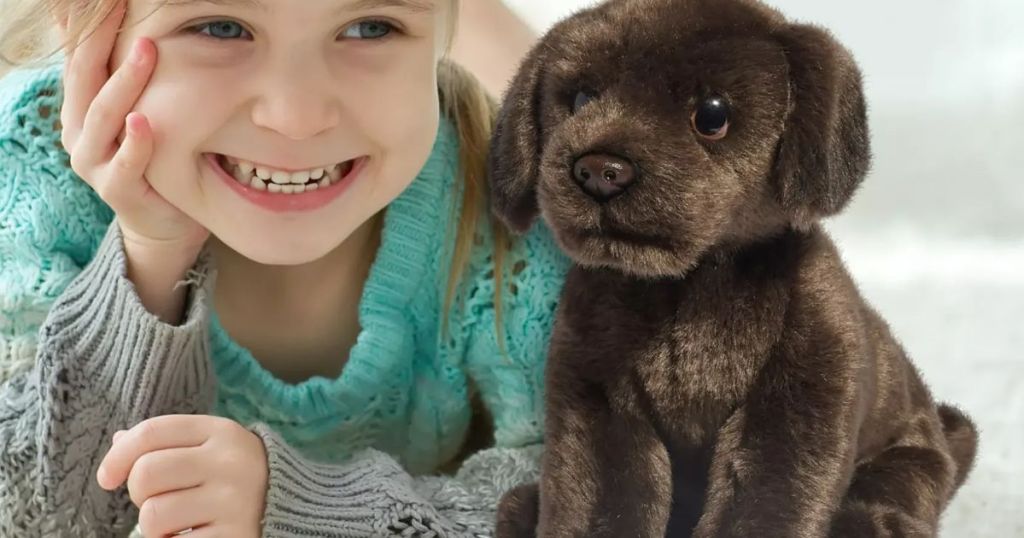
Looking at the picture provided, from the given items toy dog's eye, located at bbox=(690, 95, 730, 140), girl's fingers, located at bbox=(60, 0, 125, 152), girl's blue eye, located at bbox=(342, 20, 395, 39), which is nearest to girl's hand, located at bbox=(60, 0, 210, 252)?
girl's fingers, located at bbox=(60, 0, 125, 152)

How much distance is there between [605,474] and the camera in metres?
0.64

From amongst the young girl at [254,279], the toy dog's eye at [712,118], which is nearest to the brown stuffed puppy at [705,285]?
the toy dog's eye at [712,118]

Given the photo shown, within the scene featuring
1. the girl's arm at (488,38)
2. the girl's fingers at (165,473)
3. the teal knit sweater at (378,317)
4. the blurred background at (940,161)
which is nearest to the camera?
the girl's fingers at (165,473)

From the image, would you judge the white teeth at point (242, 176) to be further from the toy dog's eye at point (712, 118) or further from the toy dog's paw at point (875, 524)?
the toy dog's paw at point (875, 524)

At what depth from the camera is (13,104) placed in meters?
0.82

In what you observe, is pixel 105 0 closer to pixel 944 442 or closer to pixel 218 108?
pixel 218 108

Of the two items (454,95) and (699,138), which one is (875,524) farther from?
(454,95)

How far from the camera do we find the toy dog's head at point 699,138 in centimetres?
57

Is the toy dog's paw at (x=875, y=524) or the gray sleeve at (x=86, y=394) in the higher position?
the toy dog's paw at (x=875, y=524)

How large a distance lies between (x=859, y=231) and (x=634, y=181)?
730 millimetres

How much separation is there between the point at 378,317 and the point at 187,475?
0.20 metres

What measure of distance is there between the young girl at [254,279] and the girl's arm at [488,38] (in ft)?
0.40

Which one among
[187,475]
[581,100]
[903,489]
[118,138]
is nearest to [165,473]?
[187,475]

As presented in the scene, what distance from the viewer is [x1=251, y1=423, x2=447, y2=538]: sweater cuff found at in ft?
2.33
